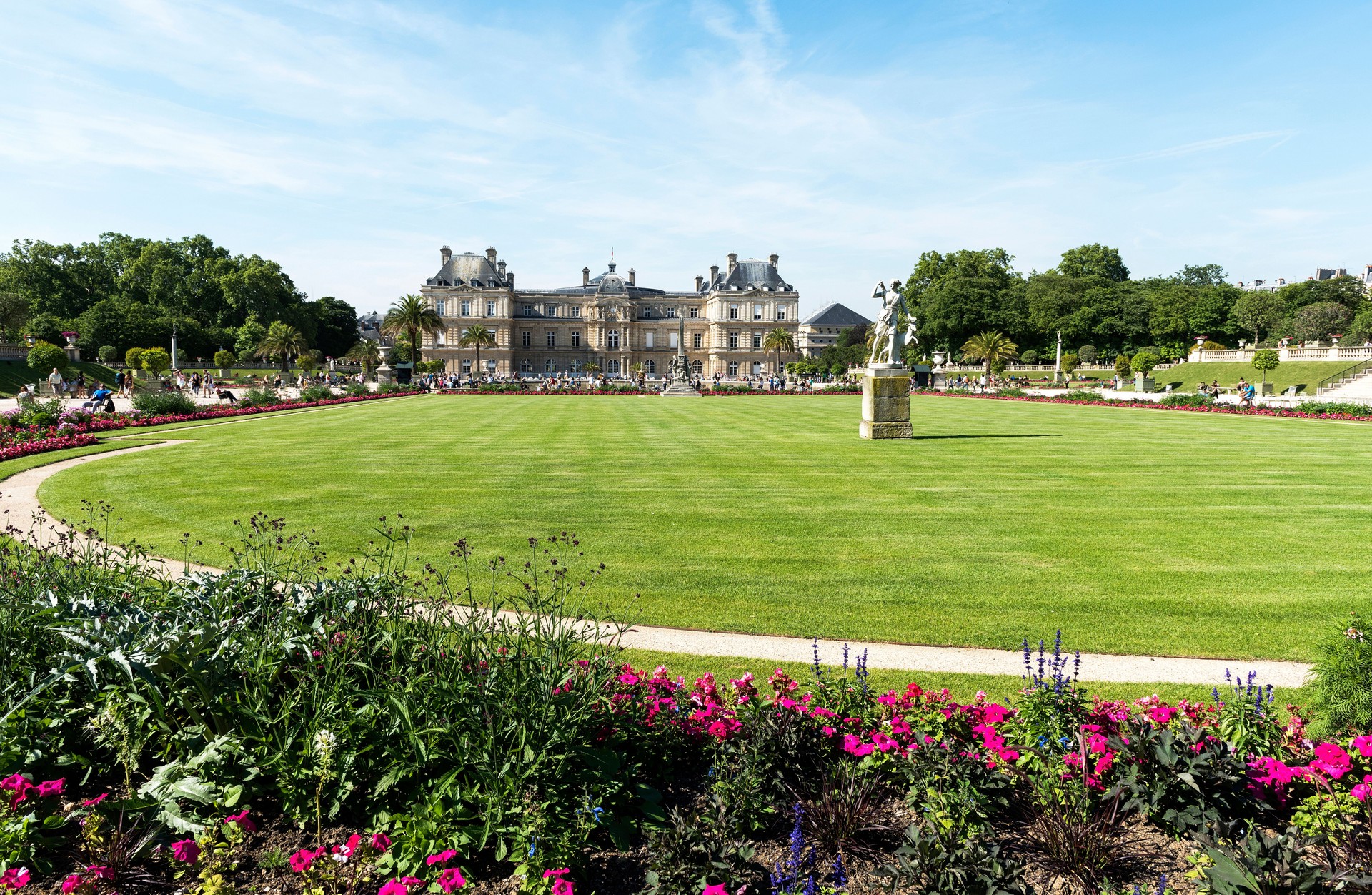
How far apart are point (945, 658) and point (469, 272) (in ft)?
361

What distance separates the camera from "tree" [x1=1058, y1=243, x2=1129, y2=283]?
93250mm

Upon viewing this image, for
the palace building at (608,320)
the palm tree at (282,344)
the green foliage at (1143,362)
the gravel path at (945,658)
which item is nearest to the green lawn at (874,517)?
the gravel path at (945,658)

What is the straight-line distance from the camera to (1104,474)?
1454 cm

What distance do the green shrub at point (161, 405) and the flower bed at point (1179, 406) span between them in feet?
135

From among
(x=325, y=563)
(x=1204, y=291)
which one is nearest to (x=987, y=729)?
(x=325, y=563)

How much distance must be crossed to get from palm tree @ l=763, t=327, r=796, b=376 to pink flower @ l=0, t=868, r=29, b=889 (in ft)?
325

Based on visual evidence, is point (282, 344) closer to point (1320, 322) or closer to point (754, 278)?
point (754, 278)

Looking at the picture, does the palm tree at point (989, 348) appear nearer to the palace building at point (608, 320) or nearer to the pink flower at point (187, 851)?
the palace building at point (608, 320)

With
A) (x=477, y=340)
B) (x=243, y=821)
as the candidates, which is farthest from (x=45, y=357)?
(x=243, y=821)

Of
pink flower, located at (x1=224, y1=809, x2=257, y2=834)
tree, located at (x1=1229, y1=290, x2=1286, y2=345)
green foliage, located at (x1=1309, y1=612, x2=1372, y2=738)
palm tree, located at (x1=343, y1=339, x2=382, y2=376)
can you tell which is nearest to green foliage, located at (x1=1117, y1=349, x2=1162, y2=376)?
tree, located at (x1=1229, y1=290, x2=1286, y2=345)

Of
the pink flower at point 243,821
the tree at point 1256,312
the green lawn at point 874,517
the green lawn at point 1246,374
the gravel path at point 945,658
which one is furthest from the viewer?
the tree at point 1256,312

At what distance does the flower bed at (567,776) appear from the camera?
327 centimetres

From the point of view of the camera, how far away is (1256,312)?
7706cm

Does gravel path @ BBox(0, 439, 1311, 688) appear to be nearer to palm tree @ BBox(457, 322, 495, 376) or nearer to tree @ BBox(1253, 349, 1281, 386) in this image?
tree @ BBox(1253, 349, 1281, 386)
